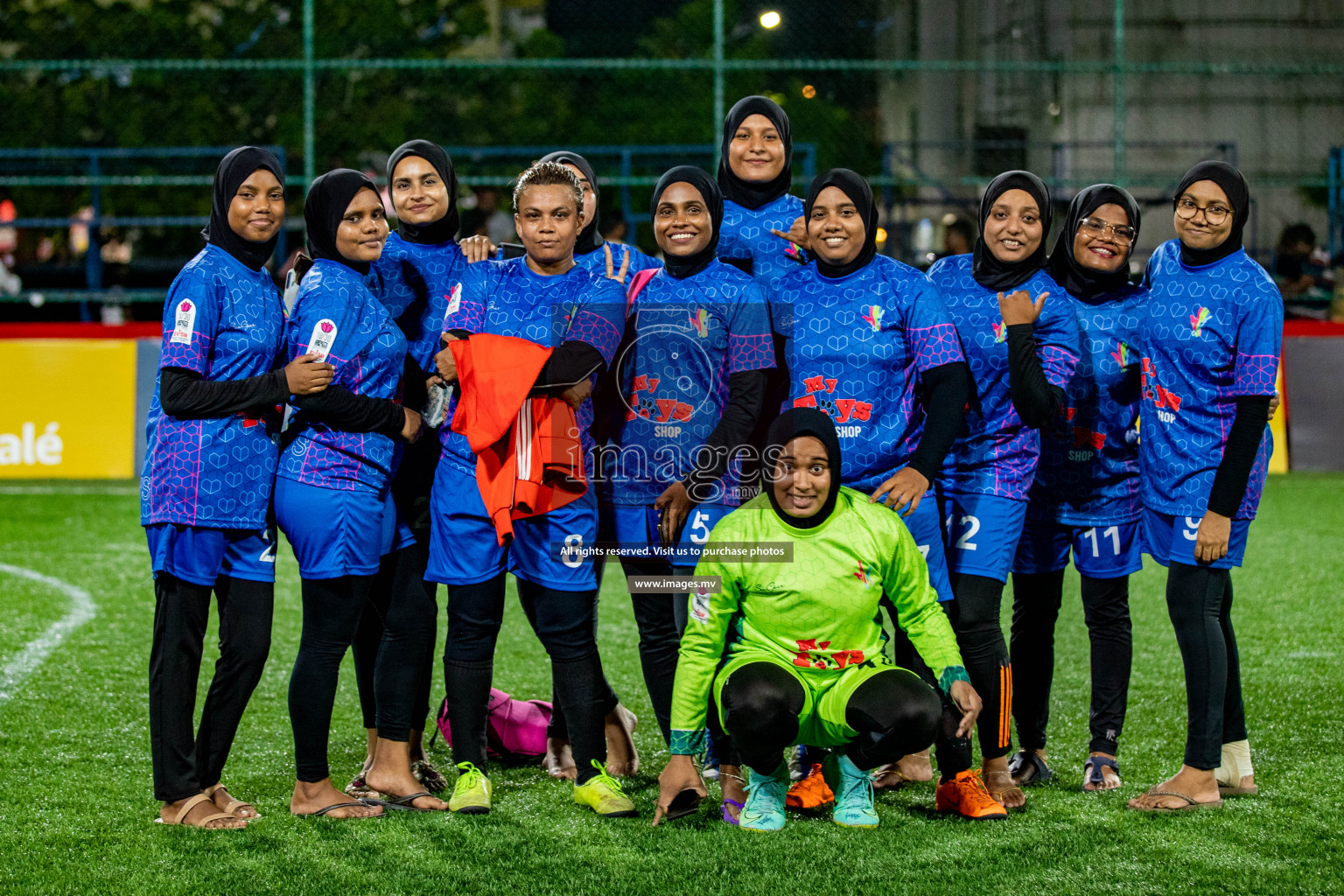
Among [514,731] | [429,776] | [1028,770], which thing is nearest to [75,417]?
[514,731]

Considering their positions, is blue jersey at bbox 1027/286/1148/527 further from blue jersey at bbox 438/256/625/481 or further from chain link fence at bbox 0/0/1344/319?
chain link fence at bbox 0/0/1344/319

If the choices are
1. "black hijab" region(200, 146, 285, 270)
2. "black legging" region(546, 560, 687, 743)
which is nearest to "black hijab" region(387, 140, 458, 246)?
"black hijab" region(200, 146, 285, 270)

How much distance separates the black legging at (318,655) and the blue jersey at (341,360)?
304 millimetres

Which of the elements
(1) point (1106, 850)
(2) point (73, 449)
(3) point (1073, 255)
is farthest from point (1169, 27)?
(1) point (1106, 850)

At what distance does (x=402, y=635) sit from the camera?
13.9ft

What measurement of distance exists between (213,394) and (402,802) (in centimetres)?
132

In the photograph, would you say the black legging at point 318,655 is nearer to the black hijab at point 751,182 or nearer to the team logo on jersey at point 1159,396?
the black hijab at point 751,182

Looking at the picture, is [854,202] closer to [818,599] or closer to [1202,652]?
[818,599]

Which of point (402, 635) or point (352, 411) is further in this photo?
point (402, 635)

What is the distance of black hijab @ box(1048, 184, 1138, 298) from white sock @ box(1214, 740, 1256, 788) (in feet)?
4.75

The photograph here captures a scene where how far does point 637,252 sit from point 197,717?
2422 mm

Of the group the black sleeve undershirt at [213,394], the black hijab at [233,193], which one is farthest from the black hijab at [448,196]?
the black sleeve undershirt at [213,394]

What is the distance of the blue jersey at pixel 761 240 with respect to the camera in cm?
451

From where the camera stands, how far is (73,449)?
1094 cm
